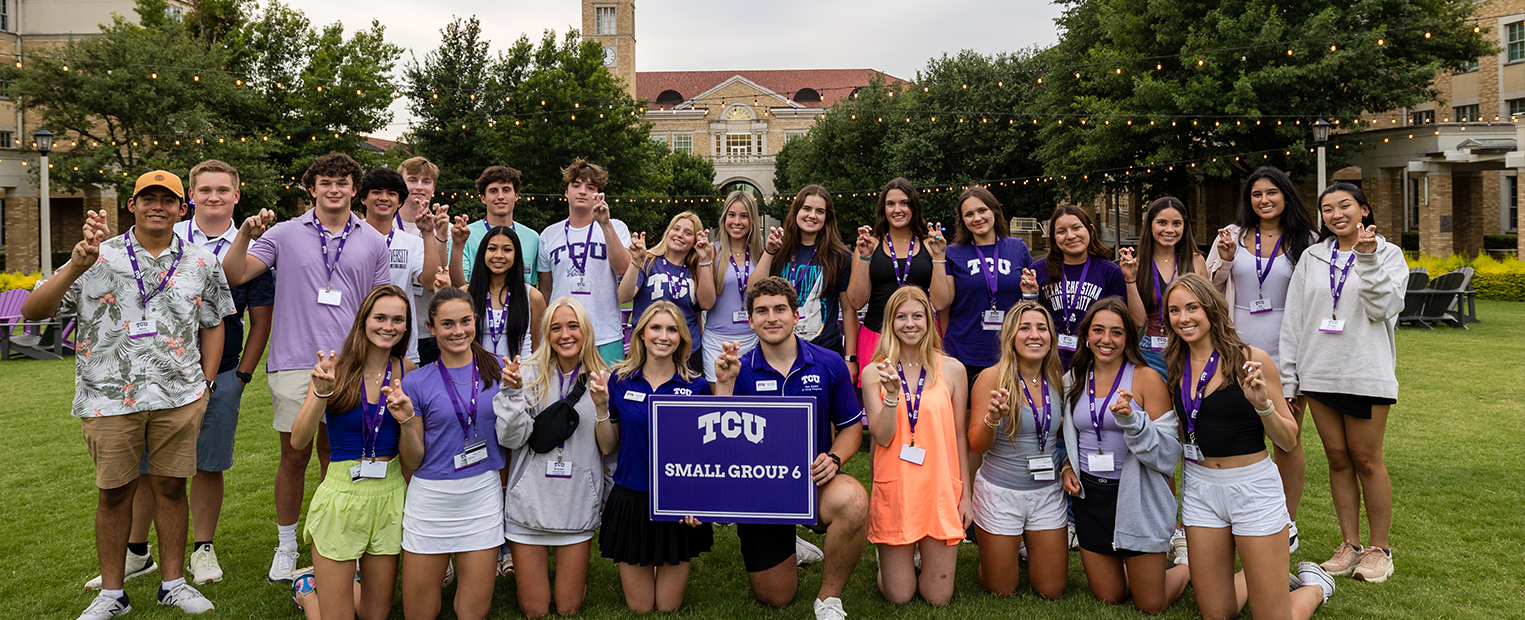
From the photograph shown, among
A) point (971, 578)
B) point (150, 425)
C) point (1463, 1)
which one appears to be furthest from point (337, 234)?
point (1463, 1)

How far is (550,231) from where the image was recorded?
5801mm

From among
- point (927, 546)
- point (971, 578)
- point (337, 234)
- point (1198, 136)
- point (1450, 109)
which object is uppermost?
point (1450, 109)

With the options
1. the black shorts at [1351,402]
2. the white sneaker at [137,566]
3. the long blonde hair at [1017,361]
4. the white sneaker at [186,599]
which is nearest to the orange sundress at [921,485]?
the long blonde hair at [1017,361]

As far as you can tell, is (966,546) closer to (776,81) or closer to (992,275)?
(992,275)

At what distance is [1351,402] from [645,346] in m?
3.76

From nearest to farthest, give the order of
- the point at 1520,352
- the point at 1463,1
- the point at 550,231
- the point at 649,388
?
1. the point at 649,388
2. the point at 550,231
3. the point at 1520,352
4. the point at 1463,1

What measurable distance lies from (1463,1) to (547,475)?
103ft

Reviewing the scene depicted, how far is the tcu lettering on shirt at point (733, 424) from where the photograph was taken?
4051mm

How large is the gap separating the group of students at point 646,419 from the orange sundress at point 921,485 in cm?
1

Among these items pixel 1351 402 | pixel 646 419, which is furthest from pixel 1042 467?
pixel 646 419

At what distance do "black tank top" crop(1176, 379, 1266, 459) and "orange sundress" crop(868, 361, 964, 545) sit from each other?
3.89 ft

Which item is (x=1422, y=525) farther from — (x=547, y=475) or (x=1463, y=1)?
(x=1463, y=1)

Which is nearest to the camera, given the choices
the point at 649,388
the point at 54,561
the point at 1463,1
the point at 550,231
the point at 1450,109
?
the point at 649,388

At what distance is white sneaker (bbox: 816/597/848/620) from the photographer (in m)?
4.09
